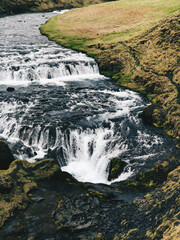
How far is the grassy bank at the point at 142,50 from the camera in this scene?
2958 cm

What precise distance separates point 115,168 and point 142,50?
26.9 m

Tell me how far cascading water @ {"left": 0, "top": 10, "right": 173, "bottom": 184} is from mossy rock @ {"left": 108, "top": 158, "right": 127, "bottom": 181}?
1.08 feet

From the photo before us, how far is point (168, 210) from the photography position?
11.7 meters

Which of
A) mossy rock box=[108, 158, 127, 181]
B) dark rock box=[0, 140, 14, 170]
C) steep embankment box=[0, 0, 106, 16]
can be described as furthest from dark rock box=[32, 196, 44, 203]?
steep embankment box=[0, 0, 106, 16]

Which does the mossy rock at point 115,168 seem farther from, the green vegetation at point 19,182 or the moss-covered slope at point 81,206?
the green vegetation at point 19,182

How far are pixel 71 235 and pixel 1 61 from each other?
3417cm

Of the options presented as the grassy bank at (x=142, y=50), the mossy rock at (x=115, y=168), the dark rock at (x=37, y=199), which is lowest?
the mossy rock at (x=115, y=168)

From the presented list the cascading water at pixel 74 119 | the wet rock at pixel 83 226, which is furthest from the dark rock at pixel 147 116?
the wet rock at pixel 83 226

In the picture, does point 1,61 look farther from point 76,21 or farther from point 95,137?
point 76,21

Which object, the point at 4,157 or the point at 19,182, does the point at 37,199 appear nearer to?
the point at 19,182

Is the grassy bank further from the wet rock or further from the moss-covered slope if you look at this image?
the wet rock

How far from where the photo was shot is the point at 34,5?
107 meters

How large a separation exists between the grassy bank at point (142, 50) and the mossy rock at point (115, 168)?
6291 mm

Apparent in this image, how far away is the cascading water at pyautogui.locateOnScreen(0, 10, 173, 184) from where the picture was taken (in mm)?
21234
